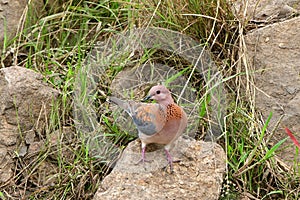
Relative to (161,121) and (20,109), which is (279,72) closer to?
(161,121)

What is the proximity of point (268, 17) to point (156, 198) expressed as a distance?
1.51 meters

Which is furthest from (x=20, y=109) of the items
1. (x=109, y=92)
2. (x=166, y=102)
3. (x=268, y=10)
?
(x=268, y=10)

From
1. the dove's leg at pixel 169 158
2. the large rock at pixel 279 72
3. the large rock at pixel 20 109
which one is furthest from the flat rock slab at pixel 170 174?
the large rock at pixel 20 109

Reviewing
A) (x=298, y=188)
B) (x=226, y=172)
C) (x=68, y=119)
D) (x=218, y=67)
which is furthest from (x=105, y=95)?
(x=298, y=188)

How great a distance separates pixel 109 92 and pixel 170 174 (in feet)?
2.73

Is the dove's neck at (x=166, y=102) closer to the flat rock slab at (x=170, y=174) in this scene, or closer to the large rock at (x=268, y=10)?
the flat rock slab at (x=170, y=174)

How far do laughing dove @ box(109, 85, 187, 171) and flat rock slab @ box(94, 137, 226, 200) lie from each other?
6 centimetres

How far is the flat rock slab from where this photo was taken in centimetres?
282

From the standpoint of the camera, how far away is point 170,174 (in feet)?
9.57

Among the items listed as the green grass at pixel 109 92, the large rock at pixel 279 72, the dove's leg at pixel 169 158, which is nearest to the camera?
the dove's leg at pixel 169 158

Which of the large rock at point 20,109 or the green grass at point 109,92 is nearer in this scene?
the green grass at point 109,92

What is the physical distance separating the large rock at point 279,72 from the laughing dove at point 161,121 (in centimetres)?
67

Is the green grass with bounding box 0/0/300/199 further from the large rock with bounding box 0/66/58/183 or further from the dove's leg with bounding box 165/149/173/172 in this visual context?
the dove's leg with bounding box 165/149/173/172

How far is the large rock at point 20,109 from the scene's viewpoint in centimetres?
335
